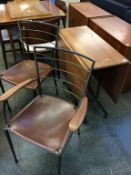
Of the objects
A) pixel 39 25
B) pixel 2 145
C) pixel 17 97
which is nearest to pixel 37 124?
pixel 2 145

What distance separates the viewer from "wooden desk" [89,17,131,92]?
180 centimetres

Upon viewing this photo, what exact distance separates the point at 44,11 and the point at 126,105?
5.15 feet

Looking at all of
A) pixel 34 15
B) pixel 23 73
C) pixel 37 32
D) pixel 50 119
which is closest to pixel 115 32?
pixel 37 32

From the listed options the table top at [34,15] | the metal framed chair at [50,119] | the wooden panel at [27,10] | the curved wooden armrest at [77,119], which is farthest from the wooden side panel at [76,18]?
the curved wooden armrest at [77,119]

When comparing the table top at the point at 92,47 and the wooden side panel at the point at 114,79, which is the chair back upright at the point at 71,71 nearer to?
the table top at the point at 92,47

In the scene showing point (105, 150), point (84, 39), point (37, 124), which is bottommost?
point (105, 150)

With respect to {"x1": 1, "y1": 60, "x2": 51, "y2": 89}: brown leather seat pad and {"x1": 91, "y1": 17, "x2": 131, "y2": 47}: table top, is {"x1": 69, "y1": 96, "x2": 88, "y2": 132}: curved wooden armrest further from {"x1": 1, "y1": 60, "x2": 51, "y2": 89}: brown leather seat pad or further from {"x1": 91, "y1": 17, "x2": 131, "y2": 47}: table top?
{"x1": 91, "y1": 17, "x2": 131, "y2": 47}: table top

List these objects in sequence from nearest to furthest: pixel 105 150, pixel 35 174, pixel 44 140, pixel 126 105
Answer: pixel 44 140 < pixel 35 174 < pixel 105 150 < pixel 126 105

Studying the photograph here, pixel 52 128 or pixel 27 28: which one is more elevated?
pixel 27 28

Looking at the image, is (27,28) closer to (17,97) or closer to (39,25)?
(39,25)

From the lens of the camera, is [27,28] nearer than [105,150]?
No

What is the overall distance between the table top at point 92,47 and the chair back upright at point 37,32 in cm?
12

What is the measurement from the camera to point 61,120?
132 centimetres

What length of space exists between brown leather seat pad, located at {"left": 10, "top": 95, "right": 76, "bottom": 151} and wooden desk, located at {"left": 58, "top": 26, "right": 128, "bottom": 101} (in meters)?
0.45
